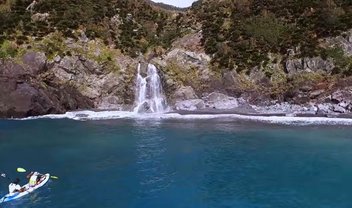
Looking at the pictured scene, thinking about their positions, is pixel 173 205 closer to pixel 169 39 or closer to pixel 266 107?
pixel 266 107

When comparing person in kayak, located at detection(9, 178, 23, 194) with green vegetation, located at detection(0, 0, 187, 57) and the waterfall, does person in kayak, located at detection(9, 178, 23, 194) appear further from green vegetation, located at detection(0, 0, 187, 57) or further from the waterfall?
green vegetation, located at detection(0, 0, 187, 57)

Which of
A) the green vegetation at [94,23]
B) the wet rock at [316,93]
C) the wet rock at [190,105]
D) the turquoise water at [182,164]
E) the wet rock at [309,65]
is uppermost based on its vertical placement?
the green vegetation at [94,23]

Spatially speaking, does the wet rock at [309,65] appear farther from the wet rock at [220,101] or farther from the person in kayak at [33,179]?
the person in kayak at [33,179]

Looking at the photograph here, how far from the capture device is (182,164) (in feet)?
135

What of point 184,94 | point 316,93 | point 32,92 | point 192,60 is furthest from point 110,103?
point 316,93

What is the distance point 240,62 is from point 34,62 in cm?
4314

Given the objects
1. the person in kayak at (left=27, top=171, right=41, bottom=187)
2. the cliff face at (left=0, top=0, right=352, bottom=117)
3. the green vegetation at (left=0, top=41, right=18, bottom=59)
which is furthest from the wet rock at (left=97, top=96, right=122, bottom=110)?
the person in kayak at (left=27, top=171, right=41, bottom=187)

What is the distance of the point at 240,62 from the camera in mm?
93312

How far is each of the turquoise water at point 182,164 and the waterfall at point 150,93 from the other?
68.3 feet

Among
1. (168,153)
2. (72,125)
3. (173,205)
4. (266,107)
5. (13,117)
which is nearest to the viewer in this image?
(173,205)

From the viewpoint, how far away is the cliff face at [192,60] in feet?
263

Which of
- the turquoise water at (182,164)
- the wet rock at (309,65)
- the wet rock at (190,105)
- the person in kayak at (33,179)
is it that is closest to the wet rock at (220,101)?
the wet rock at (190,105)

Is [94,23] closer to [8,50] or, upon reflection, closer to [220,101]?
[8,50]

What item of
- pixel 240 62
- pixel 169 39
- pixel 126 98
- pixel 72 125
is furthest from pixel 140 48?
pixel 72 125
